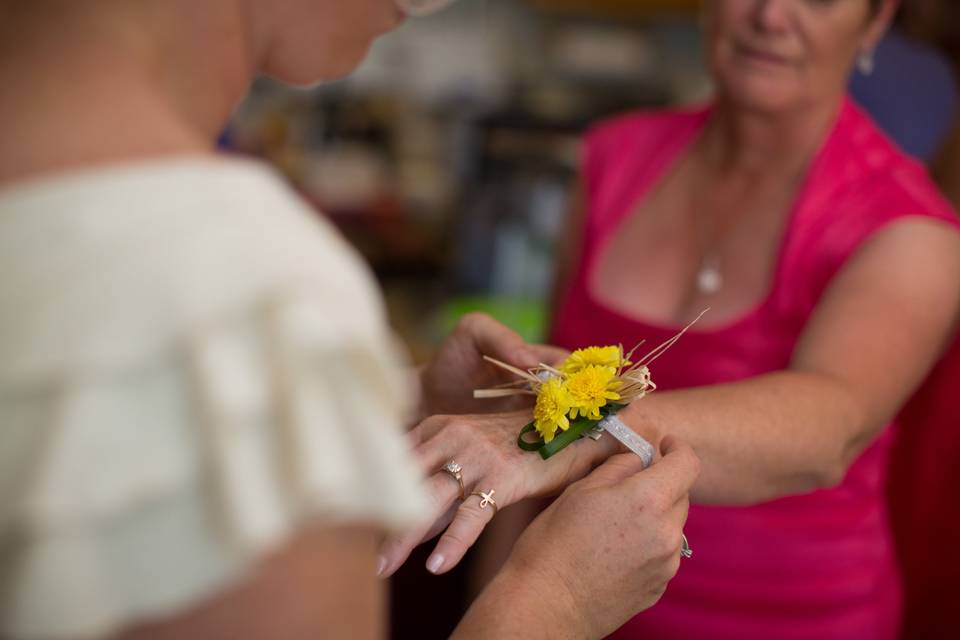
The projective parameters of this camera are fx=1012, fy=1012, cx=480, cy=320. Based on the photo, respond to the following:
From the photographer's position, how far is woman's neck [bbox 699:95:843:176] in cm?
155

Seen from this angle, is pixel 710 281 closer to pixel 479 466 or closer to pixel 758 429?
pixel 758 429

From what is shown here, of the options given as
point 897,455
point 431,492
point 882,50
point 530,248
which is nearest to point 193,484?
point 431,492

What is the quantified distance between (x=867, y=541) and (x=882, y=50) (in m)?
1.11

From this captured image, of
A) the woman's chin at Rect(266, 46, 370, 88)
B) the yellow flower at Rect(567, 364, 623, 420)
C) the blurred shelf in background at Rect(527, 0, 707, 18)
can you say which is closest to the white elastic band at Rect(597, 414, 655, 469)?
the yellow flower at Rect(567, 364, 623, 420)

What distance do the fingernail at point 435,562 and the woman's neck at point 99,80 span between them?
0.48 meters

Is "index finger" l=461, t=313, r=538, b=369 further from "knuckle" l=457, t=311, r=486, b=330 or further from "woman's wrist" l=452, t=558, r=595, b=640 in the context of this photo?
"woman's wrist" l=452, t=558, r=595, b=640

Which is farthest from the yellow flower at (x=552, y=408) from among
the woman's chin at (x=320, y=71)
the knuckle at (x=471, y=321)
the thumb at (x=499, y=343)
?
the woman's chin at (x=320, y=71)

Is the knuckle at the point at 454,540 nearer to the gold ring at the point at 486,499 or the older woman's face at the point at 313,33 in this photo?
the gold ring at the point at 486,499

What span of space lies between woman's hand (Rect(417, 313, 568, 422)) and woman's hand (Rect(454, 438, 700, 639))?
0.28 metres

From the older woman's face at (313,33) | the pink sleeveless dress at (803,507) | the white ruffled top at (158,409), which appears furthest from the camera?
the pink sleeveless dress at (803,507)

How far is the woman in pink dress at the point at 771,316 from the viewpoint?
117 centimetres

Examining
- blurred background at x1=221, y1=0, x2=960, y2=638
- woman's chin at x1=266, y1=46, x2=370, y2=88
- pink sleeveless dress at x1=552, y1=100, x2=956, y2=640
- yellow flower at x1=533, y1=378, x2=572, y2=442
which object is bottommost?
blurred background at x1=221, y1=0, x2=960, y2=638

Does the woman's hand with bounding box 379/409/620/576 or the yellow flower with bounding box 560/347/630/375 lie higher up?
the yellow flower with bounding box 560/347/630/375

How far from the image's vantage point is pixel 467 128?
4.20 meters
